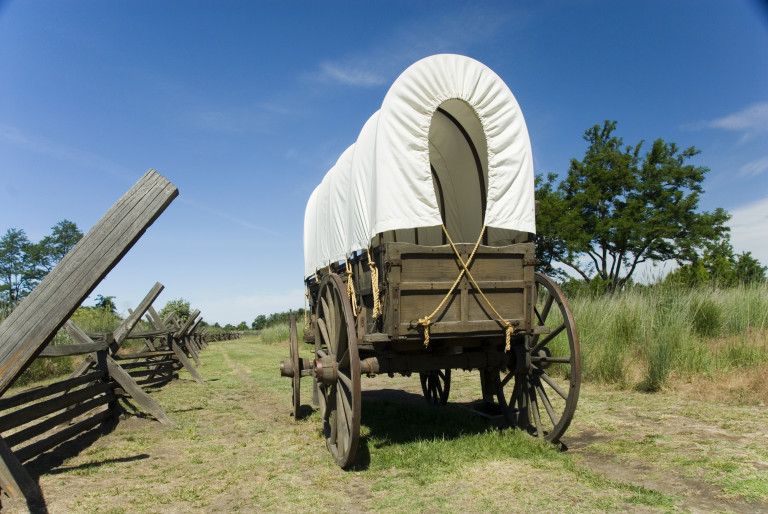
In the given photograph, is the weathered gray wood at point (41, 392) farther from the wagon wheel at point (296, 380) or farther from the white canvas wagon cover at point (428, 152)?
the white canvas wagon cover at point (428, 152)

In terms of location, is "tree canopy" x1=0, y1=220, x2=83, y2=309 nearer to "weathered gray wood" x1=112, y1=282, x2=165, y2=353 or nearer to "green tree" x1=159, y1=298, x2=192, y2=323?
"green tree" x1=159, y1=298, x2=192, y2=323

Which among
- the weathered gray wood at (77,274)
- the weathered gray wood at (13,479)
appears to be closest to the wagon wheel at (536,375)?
the weathered gray wood at (77,274)

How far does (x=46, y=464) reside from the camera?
4.80 metres

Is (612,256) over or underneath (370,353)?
over

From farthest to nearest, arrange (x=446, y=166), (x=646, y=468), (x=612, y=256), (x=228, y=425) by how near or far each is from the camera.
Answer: (x=612, y=256)
(x=228, y=425)
(x=446, y=166)
(x=646, y=468)

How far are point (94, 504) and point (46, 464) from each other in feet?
4.74

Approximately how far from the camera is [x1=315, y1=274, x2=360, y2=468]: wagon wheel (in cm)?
412

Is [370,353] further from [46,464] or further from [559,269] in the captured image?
[559,269]

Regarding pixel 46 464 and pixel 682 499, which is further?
pixel 46 464

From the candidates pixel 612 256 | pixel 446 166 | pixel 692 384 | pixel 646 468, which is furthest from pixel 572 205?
pixel 646 468

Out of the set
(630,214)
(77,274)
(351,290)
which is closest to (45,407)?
(77,274)

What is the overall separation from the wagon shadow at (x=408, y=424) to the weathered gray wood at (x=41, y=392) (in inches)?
118

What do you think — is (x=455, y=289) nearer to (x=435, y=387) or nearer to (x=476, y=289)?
(x=476, y=289)

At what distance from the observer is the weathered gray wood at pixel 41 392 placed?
4451 mm
